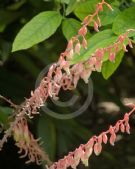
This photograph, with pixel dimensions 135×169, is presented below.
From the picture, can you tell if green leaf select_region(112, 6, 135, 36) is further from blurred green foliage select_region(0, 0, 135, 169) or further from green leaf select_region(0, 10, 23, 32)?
green leaf select_region(0, 10, 23, 32)

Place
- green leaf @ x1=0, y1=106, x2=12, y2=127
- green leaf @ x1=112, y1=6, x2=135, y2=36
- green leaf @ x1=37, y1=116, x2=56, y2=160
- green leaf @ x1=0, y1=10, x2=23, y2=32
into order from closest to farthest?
green leaf @ x1=112, y1=6, x2=135, y2=36 → green leaf @ x1=0, y1=106, x2=12, y2=127 → green leaf @ x1=0, y1=10, x2=23, y2=32 → green leaf @ x1=37, y1=116, x2=56, y2=160

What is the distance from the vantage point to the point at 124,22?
949 millimetres

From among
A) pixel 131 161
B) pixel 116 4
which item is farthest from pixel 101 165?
pixel 116 4

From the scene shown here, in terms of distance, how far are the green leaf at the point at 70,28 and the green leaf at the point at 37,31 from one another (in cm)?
3

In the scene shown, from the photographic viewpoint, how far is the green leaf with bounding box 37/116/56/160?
1.81 metres

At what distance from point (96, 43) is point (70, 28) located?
0.12 m

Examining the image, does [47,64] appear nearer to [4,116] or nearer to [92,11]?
[4,116]

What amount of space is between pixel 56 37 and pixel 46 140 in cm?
38

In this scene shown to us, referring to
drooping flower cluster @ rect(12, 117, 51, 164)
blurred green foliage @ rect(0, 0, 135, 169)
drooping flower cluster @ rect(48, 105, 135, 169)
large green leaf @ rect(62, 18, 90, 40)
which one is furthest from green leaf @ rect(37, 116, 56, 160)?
drooping flower cluster @ rect(48, 105, 135, 169)

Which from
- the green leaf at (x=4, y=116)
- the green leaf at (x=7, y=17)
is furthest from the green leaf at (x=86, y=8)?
the green leaf at (x=7, y=17)

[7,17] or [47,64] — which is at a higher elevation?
[7,17]

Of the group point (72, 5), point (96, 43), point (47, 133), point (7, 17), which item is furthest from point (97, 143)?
point (47, 133)

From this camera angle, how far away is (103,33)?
953 millimetres

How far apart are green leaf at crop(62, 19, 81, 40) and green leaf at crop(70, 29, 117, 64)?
69 mm
